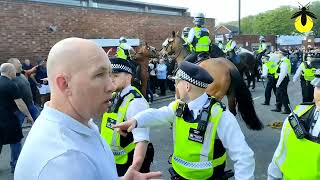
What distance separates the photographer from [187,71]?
2.74 meters

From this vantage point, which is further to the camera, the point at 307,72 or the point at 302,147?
the point at 307,72

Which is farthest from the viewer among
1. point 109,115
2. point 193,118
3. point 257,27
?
point 257,27

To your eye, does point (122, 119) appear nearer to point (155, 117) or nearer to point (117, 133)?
point (117, 133)

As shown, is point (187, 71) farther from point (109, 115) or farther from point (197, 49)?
point (197, 49)

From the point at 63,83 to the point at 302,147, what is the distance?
176 centimetres

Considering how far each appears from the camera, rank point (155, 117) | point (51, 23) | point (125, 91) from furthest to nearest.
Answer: point (51, 23)
point (125, 91)
point (155, 117)

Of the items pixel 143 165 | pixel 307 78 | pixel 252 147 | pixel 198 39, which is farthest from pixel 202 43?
pixel 143 165

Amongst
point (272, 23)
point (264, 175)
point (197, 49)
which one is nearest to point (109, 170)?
point (264, 175)

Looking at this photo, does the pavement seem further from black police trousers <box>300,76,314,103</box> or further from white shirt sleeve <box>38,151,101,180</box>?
white shirt sleeve <box>38,151,101,180</box>

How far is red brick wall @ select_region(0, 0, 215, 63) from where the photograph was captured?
A: 1243 cm

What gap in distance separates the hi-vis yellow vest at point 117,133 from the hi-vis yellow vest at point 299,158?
1.28m

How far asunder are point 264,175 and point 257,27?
183 ft

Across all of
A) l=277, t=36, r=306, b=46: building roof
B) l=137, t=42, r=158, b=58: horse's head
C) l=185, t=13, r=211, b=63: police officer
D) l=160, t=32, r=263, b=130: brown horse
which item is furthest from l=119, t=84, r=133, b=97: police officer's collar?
l=277, t=36, r=306, b=46: building roof

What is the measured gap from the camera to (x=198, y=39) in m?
7.17
